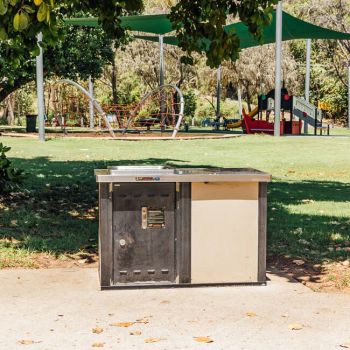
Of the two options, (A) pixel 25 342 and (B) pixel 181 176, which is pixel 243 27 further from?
(A) pixel 25 342

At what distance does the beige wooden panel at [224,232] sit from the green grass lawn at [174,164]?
1.48 metres

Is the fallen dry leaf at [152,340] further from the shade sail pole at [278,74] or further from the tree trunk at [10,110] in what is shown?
the tree trunk at [10,110]

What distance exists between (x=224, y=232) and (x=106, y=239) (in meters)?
1.00

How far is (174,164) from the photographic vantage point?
1680 centimetres

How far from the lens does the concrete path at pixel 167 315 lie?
453cm

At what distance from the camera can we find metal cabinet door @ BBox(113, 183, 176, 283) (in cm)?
581

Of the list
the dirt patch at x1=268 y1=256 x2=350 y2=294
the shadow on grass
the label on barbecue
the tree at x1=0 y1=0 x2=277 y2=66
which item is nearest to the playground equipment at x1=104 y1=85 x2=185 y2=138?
the shadow on grass

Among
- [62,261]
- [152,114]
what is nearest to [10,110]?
[152,114]

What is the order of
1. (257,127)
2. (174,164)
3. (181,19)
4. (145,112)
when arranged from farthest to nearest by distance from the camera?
→ (145,112)
(257,127)
(174,164)
(181,19)

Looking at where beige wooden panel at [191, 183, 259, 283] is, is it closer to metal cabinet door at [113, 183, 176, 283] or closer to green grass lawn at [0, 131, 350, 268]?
metal cabinet door at [113, 183, 176, 283]

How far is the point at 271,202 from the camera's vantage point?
10969 mm

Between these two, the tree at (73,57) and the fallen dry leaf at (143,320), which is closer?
the fallen dry leaf at (143,320)

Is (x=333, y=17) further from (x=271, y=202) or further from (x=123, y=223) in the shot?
(x=123, y=223)

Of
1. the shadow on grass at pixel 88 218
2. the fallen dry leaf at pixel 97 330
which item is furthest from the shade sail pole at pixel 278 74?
the fallen dry leaf at pixel 97 330
